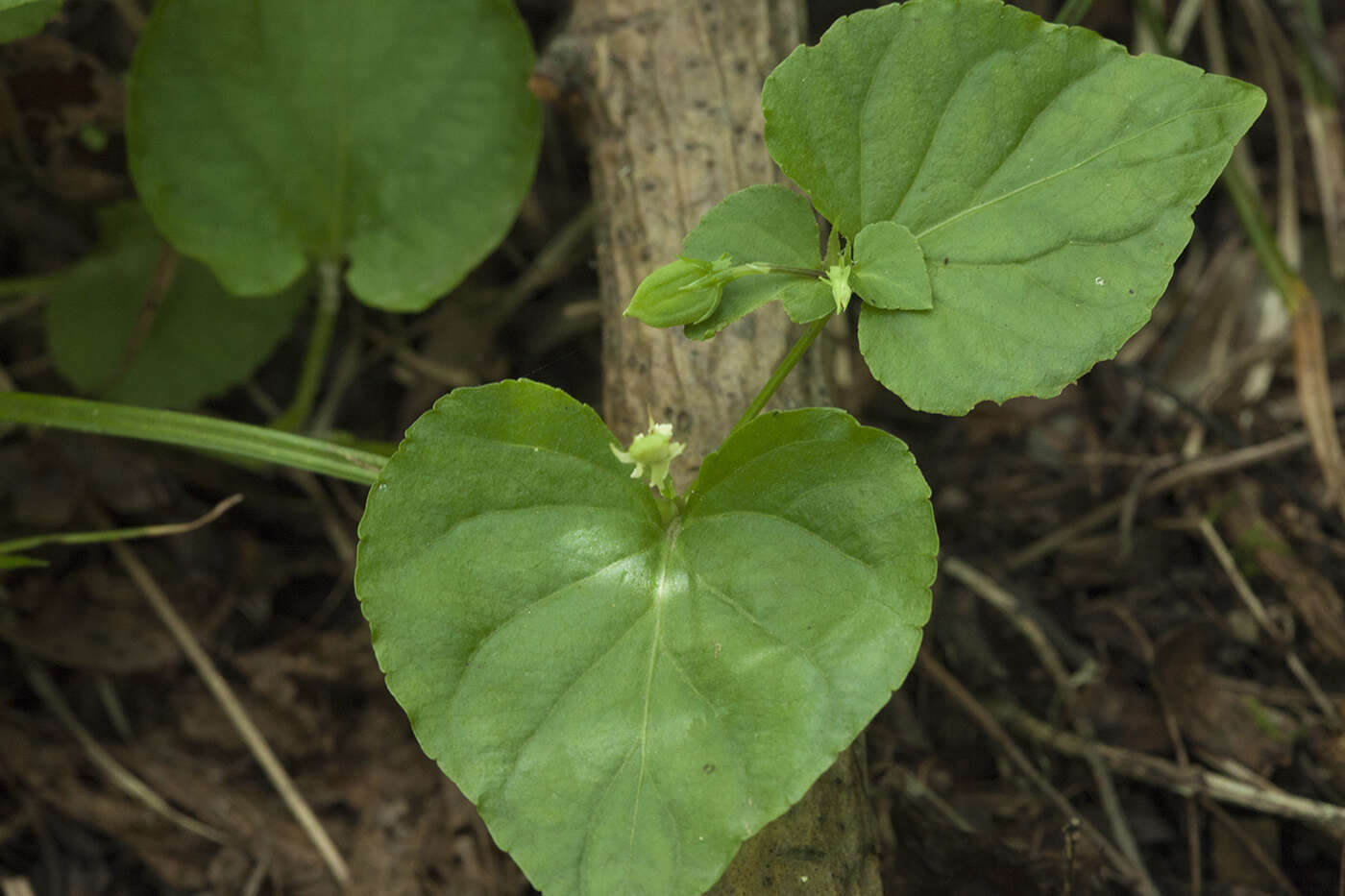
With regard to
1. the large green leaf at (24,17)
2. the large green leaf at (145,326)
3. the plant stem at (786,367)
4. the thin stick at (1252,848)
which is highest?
the large green leaf at (24,17)

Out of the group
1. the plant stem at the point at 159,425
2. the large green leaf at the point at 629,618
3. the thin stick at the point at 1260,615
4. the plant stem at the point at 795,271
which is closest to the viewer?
the large green leaf at the point at 629,618

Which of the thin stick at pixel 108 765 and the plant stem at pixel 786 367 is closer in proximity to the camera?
the plant stem at pixel 786 367

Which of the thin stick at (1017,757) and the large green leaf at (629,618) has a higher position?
the large green leaf at (629,618)

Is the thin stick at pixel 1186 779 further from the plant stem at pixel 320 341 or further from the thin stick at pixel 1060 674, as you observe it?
the plant stem at pixel 320 341

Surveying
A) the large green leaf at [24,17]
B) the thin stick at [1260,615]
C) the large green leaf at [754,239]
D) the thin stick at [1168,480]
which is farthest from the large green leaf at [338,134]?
the thin stick at [1260,615]

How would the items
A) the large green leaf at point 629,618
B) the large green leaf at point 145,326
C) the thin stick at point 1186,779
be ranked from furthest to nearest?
the large green leaf at point 145,326
the thin stick at point 1186,779
the large green leaf at point 629,618

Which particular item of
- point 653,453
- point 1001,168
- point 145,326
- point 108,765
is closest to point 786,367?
point 653,453

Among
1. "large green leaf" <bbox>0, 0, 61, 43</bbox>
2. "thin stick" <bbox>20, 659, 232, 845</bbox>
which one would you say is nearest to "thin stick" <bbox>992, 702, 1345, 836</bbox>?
"thin stick" <bbox>20, 659, 232, 845</bbox>

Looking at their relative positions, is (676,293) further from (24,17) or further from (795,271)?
(24,17)
